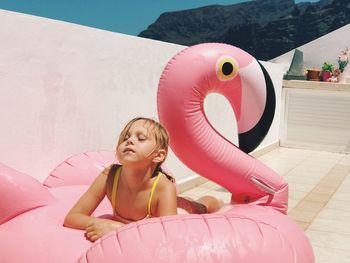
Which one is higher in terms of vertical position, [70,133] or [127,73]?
[127,73]

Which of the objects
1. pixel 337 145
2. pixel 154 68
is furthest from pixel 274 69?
pixel 154 68

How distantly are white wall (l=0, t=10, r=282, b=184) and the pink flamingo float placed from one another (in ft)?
1.48

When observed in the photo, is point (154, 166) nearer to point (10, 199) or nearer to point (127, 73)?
point (10, 199)

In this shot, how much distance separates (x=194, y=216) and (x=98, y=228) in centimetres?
47

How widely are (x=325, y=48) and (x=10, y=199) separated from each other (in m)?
15.1

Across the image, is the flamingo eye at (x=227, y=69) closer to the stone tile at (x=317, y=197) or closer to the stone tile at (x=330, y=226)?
the stone tile at (x=330, y=226)

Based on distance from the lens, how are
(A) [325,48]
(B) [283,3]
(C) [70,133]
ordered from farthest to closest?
(B) [283,3] < (A) [325,48] < (C) [70,133]

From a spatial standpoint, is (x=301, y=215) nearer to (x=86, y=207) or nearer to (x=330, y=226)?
(x=330, y=226)

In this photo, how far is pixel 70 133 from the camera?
3994 millimetres

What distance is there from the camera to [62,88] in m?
3.84

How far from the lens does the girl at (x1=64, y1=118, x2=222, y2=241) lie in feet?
7.47

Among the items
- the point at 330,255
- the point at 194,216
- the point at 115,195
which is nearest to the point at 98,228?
the point at 115,195

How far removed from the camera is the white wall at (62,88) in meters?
3.34

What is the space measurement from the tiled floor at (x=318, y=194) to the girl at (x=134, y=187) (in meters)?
1.88
